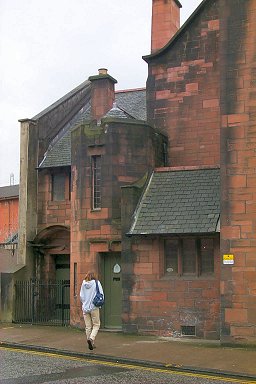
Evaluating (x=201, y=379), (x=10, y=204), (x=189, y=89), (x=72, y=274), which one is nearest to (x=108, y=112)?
(x=189, y=89)

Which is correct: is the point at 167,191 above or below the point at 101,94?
below

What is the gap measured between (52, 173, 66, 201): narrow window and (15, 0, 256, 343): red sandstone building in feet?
0.15

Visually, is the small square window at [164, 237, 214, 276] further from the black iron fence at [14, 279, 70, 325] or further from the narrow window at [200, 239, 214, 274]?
the black iron fence at [14, 279, 70, 325]

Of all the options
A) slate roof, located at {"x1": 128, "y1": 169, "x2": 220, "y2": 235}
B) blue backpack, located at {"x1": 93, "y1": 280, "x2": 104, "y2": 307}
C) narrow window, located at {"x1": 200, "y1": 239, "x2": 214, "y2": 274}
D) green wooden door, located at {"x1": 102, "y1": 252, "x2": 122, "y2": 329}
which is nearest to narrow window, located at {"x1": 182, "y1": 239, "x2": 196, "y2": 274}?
narrow window, located at {"x1": 200, "y1": 239, "x2": 214, "y2": 274}

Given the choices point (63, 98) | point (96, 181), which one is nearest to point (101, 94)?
point (63, 98)

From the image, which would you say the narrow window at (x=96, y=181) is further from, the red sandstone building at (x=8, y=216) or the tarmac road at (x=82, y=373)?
the red sandstone building at (x=8, y=216)

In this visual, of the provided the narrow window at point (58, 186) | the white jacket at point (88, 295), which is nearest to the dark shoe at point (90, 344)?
the white jacket at point (88, 295)

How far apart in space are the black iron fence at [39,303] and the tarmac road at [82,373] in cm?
825

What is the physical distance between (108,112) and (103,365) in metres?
11.5

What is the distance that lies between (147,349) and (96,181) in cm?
661

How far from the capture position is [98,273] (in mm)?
18234

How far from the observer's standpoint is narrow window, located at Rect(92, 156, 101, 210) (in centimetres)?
1867

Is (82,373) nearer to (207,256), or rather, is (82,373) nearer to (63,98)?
(207,256)

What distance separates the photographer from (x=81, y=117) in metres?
26.4
